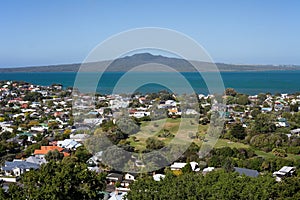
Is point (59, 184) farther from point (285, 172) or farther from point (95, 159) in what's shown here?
point (285, 172)

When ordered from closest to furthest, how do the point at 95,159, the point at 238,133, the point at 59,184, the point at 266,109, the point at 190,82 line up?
the point at 59,184 < the point at 95,159 < the point at 238,133 < the point at 266,109 < the point at 190,82

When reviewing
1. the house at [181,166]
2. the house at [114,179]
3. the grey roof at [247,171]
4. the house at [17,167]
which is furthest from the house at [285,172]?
the house at [17,167]

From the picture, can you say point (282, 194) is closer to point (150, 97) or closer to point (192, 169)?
point (192, 169)

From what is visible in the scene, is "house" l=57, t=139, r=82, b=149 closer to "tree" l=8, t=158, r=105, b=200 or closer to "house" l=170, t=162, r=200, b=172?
"house" l=170, t=162, r=200, b=172

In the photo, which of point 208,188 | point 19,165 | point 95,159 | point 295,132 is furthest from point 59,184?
point 295,132

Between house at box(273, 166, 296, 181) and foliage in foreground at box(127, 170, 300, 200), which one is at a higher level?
foliage in foreground at box(127, 170, 300, 200)

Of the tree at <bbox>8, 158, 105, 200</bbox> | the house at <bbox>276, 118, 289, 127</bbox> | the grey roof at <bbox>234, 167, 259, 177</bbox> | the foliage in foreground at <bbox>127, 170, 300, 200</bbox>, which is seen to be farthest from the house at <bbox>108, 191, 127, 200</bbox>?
the house at <bbox>276, 118, 289, 127</bbox>

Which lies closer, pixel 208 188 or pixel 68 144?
pixel 208 188

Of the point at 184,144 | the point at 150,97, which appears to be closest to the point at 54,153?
the point at 184,144

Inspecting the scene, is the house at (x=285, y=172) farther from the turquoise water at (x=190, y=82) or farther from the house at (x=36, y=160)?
the turquoise water at (x=190, y=82)
